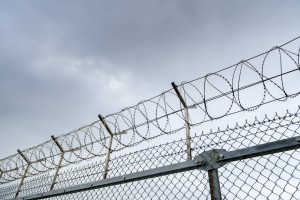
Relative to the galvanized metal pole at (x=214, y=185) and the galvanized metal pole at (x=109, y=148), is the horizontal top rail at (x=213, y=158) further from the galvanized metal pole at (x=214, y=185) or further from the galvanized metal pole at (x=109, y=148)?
the galvanized metal pole at (x=109, y=148)

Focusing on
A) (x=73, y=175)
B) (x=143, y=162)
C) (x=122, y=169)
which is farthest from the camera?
(x=73, y=175)

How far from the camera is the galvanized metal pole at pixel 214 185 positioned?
2662 millimetres

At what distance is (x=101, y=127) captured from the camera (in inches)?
213

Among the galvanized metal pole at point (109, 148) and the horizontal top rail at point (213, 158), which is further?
the galvanized metal pole at point (109, 148)

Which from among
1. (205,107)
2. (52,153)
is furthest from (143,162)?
(52,153)

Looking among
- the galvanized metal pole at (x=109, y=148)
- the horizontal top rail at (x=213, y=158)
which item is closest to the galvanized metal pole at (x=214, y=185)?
the horizontal top rail at (x=213, y=158)

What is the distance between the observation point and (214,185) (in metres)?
2.69

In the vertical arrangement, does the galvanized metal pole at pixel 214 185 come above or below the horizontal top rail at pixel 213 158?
below

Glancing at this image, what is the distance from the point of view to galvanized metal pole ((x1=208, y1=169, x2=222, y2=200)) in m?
2.66

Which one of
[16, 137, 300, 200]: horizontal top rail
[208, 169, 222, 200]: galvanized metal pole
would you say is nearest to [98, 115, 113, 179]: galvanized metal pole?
[16, 137, 300, 200]: horizontal top rail

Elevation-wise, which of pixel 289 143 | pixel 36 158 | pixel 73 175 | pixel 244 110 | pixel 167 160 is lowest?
pixel 289 143

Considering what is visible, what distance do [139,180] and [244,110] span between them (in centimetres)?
182

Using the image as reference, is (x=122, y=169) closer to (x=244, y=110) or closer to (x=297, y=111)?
(x=244, y=110)

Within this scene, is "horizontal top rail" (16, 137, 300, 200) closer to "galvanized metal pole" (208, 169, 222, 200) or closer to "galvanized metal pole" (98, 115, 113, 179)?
"galvanized metal pole" (208, 169, 222, 200)
